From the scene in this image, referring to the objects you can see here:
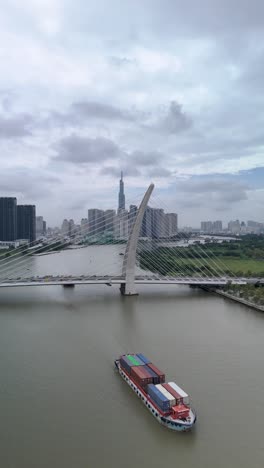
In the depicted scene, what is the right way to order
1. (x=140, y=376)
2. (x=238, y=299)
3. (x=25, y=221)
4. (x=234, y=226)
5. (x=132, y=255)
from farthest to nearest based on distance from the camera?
(x=234, y=226)
(x=25, y=221)
(x=132, y=255)
(x=238, y=299)
(x=140, y=376)

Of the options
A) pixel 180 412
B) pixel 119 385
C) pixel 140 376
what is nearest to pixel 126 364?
pixel 119 385

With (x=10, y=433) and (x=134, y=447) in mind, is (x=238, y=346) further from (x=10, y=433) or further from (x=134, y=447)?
(x=10, y=433)

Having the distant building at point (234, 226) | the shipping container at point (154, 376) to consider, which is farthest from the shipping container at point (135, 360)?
the distant building at point (234, 226)

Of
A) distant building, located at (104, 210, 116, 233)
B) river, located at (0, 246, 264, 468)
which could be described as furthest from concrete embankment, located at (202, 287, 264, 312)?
distant building, located at (104, 210, 116, 233)

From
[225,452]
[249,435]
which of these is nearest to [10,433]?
[225,452]

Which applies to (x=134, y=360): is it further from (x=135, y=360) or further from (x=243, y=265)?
(x=243, y=265)

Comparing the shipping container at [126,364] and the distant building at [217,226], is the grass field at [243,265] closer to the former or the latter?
the shipping container at [126,364]

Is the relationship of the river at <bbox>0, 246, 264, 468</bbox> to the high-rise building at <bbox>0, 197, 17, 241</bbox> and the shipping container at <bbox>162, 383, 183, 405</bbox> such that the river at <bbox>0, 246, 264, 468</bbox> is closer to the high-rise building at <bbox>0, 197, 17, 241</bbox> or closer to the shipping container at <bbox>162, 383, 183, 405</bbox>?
the shipping container at <bbox>162, 383, 183, 405</bbox>
